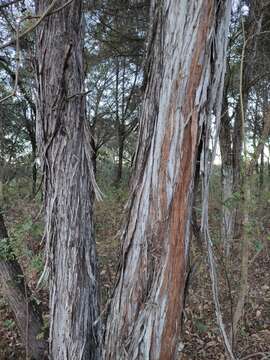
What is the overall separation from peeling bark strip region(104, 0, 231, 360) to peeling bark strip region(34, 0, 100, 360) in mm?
752

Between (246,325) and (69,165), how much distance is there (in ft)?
10.0

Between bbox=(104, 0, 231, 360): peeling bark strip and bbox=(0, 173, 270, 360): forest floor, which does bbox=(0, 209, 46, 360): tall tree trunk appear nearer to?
bbox=(0, 173, 270, 360): forest floor

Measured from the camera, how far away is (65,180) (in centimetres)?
203

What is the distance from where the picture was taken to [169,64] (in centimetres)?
122

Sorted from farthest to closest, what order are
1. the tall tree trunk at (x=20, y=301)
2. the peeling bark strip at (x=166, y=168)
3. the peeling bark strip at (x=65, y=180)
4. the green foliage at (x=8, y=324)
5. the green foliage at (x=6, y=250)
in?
the green foliage at (x=8, y=324) < the tall tree trunk at (x=20, y=301) < the green foliage at (x=6, y=250) < the peeling bark strip at (x=65, y=180) < the peeling bark strip at (x=166, y=168)

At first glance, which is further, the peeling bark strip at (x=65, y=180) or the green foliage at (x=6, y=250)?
the green foliage at (x=6, y=250)

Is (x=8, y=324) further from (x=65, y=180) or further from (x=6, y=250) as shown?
(x=65, y=180)

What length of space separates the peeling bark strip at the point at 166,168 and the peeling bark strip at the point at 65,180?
0.75 m

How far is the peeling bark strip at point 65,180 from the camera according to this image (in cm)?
199

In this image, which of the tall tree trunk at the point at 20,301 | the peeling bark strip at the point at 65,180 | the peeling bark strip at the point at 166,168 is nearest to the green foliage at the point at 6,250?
the tall tree trunk at the point at 20,301

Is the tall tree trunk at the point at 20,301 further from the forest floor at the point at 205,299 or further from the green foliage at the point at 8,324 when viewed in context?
the green foliage at the point at 8,324

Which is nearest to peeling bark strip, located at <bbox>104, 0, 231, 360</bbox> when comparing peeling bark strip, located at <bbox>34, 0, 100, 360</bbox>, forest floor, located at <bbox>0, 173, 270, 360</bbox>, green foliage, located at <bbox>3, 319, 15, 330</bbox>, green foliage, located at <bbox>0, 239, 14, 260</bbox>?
peeling bark strip, located at <bbox>34, 0, 100, 360</bbox>

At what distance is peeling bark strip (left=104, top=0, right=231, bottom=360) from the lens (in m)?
1.20

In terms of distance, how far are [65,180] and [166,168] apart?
964mm
